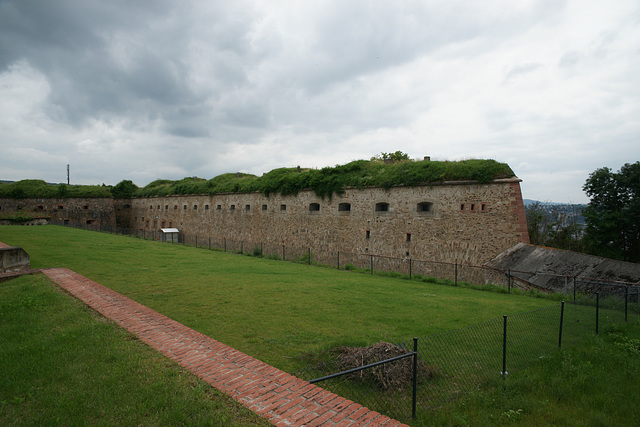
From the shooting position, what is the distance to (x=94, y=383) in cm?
359

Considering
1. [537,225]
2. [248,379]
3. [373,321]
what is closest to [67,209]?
[373,321]

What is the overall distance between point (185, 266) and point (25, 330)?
840cm

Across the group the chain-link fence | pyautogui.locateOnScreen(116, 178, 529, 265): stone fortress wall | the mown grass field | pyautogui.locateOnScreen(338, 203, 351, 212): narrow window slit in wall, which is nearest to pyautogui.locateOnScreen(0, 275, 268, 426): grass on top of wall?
the mown grass field

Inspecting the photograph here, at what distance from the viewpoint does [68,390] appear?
346cm

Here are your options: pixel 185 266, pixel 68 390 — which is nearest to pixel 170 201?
pixel 185 266

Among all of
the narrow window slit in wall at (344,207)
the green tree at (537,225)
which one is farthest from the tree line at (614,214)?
the narrow window slit in wall at (344,207)

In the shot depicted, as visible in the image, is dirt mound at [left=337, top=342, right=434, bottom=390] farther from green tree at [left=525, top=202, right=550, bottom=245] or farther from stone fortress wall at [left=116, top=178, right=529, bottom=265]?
green tree at [left=525, top=202, right=550, bottom=245]

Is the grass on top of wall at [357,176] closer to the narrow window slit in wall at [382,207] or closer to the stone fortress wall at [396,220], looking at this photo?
the stone fortress wall at [396,220]

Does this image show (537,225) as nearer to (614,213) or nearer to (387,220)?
(614,213)

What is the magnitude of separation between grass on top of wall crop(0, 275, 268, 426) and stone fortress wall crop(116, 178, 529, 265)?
1338 cm

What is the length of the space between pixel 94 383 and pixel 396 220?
14960mm

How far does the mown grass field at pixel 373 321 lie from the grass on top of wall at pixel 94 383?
0.29 m

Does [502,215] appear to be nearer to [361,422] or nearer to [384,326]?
[384,326]

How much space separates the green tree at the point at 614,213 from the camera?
18.8m
